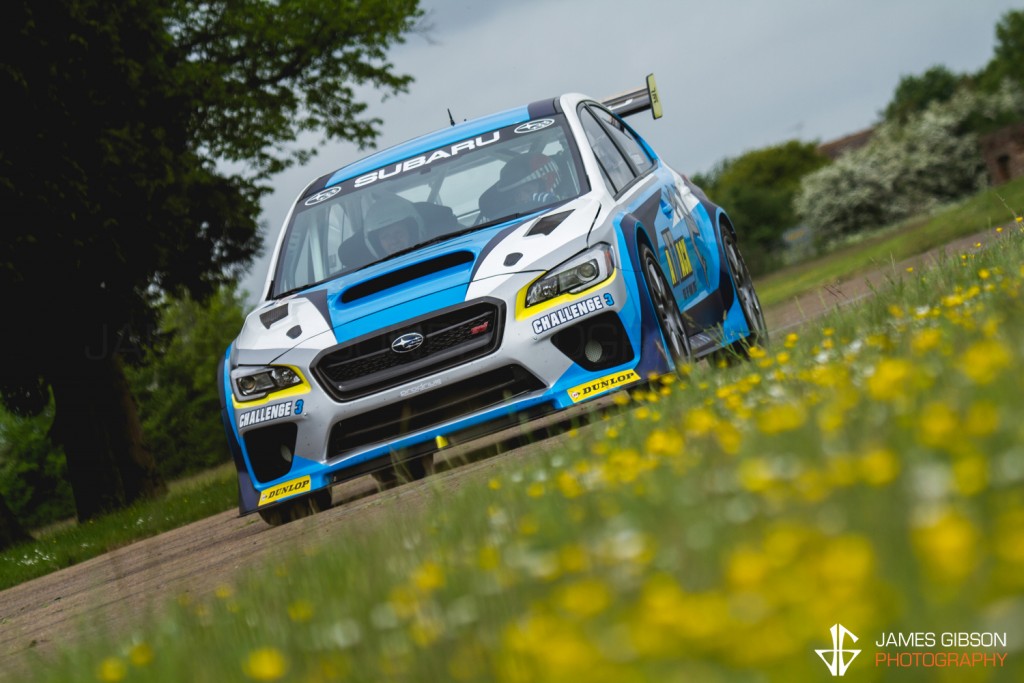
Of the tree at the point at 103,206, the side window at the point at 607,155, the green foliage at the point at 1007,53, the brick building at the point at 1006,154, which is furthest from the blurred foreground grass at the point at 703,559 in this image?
the green foliage at the point at 1007,53

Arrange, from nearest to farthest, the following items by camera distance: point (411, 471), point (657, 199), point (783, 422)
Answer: point (783, 422), point (411, 471), point (657, 199)

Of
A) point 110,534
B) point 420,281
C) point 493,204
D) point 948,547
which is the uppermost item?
point 493,204

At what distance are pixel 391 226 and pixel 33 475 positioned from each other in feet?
123

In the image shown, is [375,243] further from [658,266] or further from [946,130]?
[946,130]

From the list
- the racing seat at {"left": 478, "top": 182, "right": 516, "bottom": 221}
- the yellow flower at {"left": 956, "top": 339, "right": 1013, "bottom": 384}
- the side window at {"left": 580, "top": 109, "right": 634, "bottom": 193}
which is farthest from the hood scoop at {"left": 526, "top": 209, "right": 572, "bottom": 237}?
the yellow flower at {"left": 956, "top": 339, "right": 1013, "bottom": 384}

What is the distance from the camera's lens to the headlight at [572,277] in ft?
23.1

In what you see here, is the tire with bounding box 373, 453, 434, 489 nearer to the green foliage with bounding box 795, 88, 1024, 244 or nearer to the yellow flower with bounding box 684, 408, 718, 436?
the yellow flower with bounding box 684, 408, 718, 436

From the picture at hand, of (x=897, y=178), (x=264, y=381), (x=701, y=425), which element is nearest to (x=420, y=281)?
(x=264, y=381)

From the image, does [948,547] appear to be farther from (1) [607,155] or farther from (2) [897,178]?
(2) [897,178]

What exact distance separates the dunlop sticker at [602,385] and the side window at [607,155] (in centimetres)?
141

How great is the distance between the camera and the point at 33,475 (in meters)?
43.2

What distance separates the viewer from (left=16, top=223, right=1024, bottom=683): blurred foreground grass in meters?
1.85

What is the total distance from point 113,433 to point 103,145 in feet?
16.2

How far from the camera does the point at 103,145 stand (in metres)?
18.6
